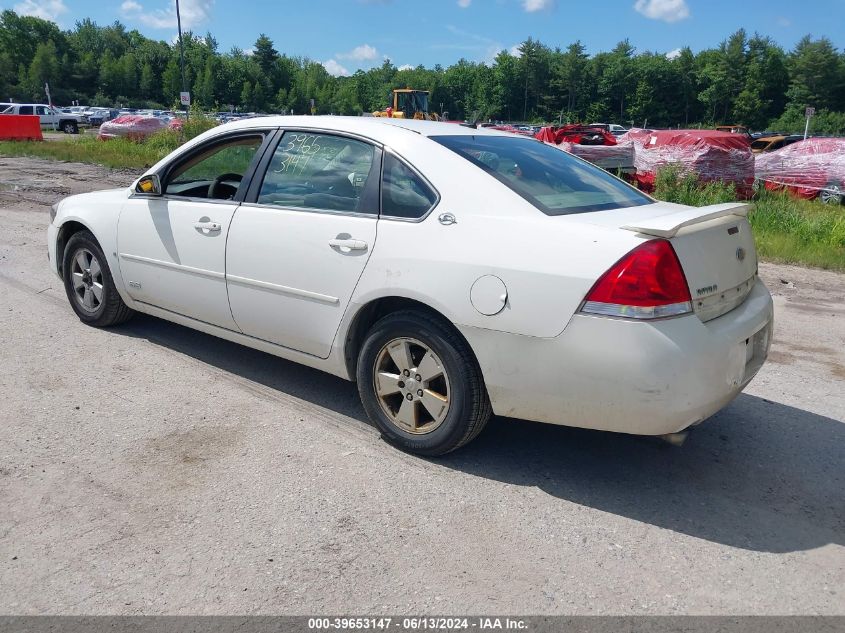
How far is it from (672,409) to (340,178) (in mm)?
2107

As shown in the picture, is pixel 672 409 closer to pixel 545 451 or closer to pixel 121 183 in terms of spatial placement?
pixel 545 451

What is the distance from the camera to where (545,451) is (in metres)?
3.73

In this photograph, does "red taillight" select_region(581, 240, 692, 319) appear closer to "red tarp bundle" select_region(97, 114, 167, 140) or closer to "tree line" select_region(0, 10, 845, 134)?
"red tarp bundle" select_region(97, 114, 167, 140)

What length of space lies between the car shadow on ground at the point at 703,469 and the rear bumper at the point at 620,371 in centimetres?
42

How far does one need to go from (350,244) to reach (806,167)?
52.9 feet

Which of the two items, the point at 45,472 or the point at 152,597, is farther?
the point at 45,472

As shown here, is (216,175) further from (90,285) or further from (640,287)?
(640,287)

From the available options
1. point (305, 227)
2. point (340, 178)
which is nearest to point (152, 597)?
point (305, 227)

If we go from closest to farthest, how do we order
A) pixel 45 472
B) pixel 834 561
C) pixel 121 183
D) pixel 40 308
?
pixel 834 561 < pixel 45 472 < pixel 40 308 < pixel 121 183

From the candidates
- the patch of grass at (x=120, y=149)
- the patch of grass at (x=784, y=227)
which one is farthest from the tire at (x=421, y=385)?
the patch of grass at (x=120, y=149)

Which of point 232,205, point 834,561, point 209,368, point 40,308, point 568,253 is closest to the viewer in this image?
point 834,561

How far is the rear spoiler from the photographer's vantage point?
2.92 m

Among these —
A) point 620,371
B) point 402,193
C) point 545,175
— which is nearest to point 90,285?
point 402,193

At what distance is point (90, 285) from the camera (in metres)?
5.40
